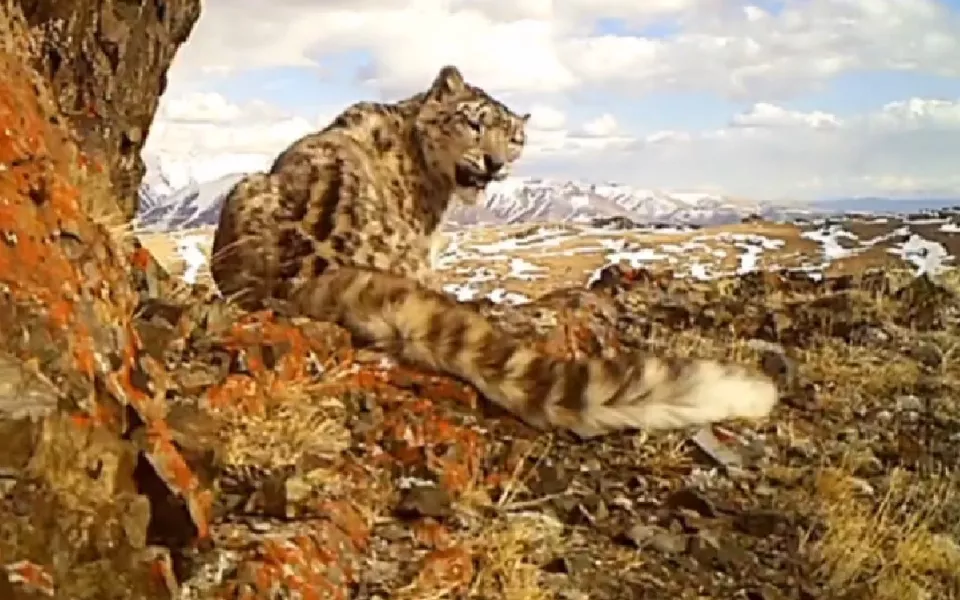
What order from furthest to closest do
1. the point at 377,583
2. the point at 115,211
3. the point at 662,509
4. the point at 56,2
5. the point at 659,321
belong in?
the point at 659,321 → the point at 56,2 → the point at 115,211 → the point at 662,509 → the point at 377,583

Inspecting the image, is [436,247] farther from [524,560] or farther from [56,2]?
[524,560]

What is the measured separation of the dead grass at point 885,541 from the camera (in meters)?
4.57

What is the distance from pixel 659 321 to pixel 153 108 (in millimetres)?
3892

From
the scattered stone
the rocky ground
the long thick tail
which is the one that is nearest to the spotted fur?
the long thick tail

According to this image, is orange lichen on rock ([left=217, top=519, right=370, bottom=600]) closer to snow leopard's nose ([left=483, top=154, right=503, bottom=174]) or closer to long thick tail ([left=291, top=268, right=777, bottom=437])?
long thick tail ([left=291, top=268, right=777, bottom=437])

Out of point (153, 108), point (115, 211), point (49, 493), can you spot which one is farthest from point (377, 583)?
point (153, 108)

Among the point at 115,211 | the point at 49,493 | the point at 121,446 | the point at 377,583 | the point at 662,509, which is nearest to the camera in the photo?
the point at 49,493

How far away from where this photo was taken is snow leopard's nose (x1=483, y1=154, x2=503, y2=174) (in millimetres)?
11094

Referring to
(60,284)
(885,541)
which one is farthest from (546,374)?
(60,284)

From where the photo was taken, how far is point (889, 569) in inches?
182

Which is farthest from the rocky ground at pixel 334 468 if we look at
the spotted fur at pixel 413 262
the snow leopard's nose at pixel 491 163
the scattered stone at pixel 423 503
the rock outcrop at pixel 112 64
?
the snow leopard's nose at pixel 491 163

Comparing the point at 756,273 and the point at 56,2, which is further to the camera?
the point at 756,273

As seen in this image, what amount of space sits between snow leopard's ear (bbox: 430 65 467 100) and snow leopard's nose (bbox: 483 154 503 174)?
66 centimetres

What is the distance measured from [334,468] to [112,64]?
3.67 metres
